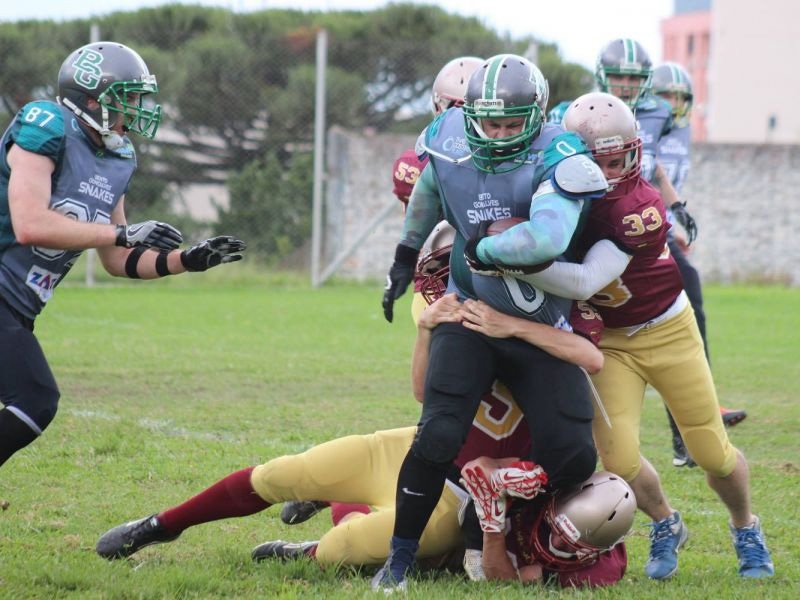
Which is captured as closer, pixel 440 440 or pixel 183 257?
pixel 440 440

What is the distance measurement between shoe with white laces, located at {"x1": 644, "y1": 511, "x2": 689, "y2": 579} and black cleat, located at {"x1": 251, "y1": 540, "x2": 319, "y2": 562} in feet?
3.92

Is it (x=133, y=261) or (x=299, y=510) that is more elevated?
(x=133, y=261)

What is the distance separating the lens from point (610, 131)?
4297mm

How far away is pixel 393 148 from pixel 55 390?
1234 centimetres

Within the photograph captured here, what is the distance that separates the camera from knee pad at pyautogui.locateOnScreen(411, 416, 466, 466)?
12.8ft

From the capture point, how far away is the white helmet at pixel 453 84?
532 cm

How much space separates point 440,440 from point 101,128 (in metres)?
1.75

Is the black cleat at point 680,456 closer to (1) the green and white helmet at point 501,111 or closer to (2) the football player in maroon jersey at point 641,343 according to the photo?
(2) the football player in maroon jersey at point 641,343

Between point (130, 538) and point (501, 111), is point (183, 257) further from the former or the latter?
point (501, 111)

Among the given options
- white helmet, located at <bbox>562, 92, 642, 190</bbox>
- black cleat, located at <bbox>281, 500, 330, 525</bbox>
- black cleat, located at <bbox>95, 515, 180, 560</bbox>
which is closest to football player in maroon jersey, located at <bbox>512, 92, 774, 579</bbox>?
white helmet, located at <bbox>562, 92, 642, 190</bbox>

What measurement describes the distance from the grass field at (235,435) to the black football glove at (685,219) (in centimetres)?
115

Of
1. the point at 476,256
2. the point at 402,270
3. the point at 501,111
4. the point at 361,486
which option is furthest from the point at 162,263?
the point at 501,111

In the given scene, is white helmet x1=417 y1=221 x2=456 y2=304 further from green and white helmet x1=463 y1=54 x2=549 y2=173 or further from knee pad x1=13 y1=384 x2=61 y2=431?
knee pad x1=13 y1=384 x2=61 y2=431

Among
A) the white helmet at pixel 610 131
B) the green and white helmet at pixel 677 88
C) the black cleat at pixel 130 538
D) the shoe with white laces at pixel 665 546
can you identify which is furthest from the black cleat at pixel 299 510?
the green and white helmet at pixel 677 88
